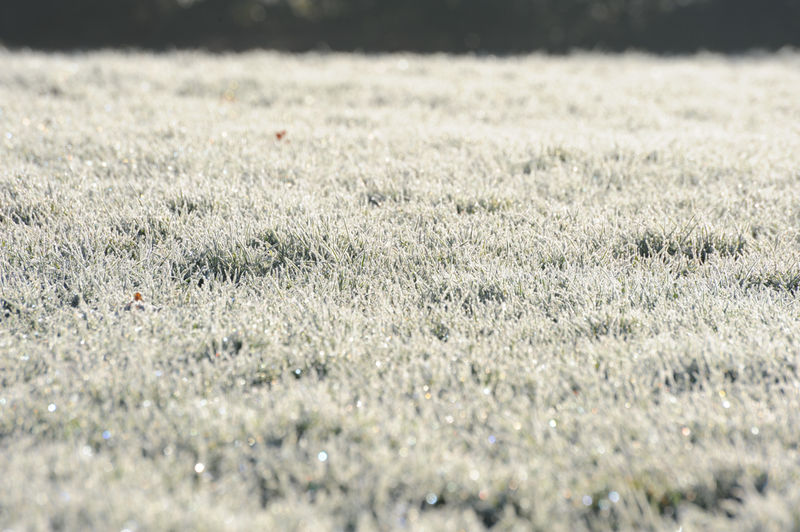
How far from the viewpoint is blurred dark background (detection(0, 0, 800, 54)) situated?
42.2 feet

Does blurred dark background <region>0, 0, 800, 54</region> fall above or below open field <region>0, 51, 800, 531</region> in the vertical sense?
above

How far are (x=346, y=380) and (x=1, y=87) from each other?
5.94 meters

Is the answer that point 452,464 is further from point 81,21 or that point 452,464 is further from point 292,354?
point 81,21

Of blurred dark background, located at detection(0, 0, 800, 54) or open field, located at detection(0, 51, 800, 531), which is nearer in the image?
open field, located at detection(0, 51, 800, 531)

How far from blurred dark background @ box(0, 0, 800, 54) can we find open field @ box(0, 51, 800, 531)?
8.58m

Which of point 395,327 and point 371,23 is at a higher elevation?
point 371,23

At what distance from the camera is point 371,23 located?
1312 cm

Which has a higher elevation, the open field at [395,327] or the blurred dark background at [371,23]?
the blurred dark background at [371,23]

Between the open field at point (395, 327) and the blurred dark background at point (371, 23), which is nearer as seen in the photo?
the open field at point (395, 327)

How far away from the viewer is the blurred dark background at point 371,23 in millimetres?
12859

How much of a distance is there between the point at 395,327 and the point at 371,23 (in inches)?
470

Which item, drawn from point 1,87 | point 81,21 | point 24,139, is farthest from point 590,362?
point 81,21

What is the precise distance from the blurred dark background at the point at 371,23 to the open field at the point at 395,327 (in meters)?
8.58

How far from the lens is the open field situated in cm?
164
